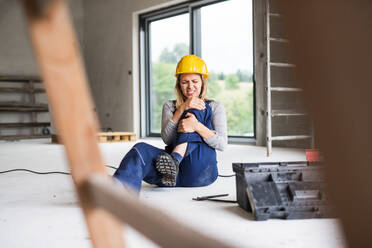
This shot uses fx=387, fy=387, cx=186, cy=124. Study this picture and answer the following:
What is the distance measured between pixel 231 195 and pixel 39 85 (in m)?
8.44

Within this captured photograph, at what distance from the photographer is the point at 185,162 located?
2688 mm

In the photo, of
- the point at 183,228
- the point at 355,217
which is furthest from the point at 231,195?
the point at 355,217

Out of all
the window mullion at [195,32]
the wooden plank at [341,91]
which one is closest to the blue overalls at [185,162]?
the wooden plank at [341,91]

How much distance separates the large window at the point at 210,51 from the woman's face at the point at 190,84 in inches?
160

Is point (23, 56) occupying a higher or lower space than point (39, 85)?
higher

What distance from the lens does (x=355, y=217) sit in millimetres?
270

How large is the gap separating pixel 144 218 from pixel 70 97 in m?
0.29

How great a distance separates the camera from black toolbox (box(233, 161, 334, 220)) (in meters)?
1.92

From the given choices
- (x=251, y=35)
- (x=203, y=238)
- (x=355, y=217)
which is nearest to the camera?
(x=355, y=217)

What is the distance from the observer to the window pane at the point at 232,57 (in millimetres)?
6816

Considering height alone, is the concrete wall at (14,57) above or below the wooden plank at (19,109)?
above

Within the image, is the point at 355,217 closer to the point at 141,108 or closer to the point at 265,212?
the point at 265,212

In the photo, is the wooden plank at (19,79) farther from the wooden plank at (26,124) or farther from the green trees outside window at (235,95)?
the green trees outside window at (235,95)

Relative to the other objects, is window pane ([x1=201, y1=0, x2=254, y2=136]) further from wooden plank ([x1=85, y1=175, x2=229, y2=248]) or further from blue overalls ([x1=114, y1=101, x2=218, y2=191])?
wooden plank ([x1=85, y1=175, x2=229, y2=248])
